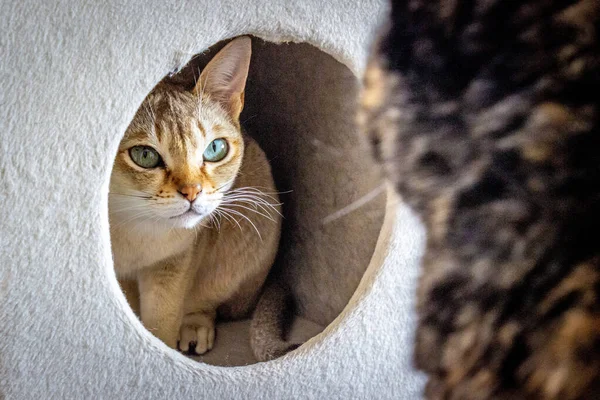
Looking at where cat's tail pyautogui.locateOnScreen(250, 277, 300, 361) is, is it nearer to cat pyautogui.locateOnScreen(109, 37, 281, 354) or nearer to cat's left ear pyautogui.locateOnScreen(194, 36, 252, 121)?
cat pyautogui.locateOnScreen(109, 37, 281, 354)

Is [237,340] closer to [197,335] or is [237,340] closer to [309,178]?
[197,335]

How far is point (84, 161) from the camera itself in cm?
76

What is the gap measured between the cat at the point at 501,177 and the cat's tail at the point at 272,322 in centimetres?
80

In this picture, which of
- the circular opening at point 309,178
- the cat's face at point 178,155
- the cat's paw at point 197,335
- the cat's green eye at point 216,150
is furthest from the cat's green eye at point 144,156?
the cat's paw at point 197,335

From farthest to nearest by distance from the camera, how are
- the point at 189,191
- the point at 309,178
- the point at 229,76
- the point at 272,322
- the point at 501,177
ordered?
the point at 309,178 < the point at 272,322 < the point at 229,76 < the point at 189,191 < the point at 501,177

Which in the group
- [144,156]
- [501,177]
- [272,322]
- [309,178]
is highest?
[309,178]

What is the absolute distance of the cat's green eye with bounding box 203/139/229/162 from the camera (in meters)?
1.16

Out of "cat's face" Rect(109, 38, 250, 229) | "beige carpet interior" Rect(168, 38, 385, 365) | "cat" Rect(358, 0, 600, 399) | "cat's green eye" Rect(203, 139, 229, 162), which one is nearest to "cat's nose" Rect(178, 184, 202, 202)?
"cat's face" Rect(109, 38, 250, 229)

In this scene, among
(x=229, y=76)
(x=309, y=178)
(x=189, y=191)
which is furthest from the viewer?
(x=309, y=178)

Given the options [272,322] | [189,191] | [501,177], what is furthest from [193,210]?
[501,177]

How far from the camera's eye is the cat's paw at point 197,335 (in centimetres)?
130

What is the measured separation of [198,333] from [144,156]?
1.51ft

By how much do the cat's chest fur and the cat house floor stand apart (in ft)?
0.79

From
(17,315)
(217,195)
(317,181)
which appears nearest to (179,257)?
(217,195)
